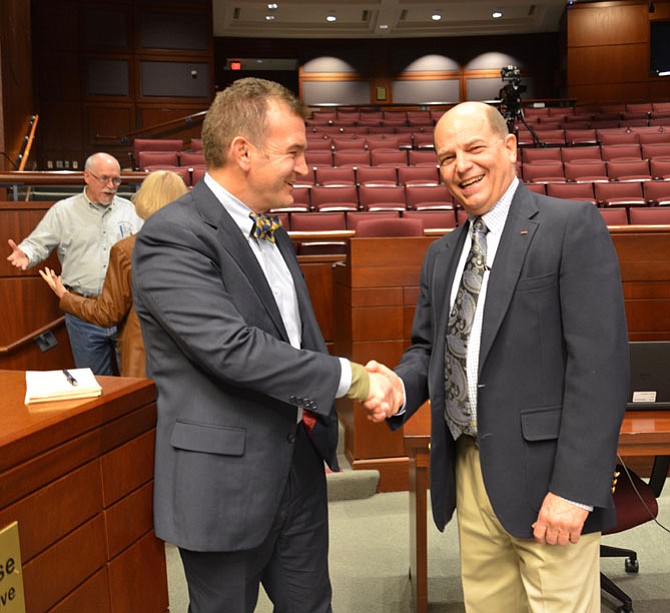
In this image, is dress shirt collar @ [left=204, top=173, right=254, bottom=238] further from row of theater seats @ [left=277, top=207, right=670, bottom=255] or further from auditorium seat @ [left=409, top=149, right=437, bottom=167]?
auditorium seat @ [left=409, top=149, right=437, bottom=167]

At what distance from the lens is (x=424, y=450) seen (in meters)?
1.61

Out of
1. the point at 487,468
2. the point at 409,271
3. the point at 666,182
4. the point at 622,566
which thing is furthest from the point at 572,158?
the point at 487,468

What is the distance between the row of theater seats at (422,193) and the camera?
179 inches

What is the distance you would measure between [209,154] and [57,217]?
1.64 m

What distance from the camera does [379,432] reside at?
7.93 ft

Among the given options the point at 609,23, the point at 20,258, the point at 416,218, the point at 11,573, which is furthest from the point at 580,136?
the point at 11,573

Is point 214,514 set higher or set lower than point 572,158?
lower

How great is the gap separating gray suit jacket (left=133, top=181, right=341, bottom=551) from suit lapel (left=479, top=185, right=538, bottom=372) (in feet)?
0.75

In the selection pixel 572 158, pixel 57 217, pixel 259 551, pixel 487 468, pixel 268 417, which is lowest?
pixel 259 551

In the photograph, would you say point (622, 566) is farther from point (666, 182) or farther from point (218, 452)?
point (666, 182)

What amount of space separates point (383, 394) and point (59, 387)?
47 cm

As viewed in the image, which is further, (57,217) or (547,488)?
(57,217)

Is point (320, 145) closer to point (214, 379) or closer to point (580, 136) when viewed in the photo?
point (580, 136)

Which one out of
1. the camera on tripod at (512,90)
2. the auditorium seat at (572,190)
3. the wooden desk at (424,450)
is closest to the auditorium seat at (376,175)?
the camera on tripod at (512,90)
